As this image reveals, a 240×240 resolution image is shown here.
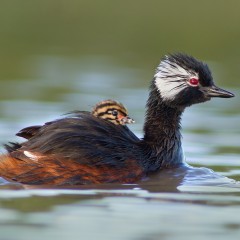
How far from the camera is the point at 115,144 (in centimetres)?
1159

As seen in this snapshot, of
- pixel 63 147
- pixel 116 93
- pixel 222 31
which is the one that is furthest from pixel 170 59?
pixel 222 31

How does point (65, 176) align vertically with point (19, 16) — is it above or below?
below

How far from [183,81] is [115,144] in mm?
1338

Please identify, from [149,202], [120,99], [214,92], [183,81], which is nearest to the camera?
[149,202]

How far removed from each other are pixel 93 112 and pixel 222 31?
555 inches

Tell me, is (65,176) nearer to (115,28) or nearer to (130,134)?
(130,134)

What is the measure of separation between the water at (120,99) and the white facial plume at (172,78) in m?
0.89

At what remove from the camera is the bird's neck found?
12.4m

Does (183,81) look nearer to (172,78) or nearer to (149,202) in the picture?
(172,78)

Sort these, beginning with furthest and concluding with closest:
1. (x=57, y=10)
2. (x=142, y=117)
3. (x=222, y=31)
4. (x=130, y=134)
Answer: (x=57, y=10), (x=222, y=31), (x=142, y=117), (x=130, y=134)

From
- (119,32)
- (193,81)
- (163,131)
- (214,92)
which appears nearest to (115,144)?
(163,131)

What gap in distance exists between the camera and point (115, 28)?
26.4 metres

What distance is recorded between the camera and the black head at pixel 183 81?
12391mm

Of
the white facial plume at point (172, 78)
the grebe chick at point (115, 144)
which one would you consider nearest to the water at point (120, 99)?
the grebe chick at point (115, 144)
